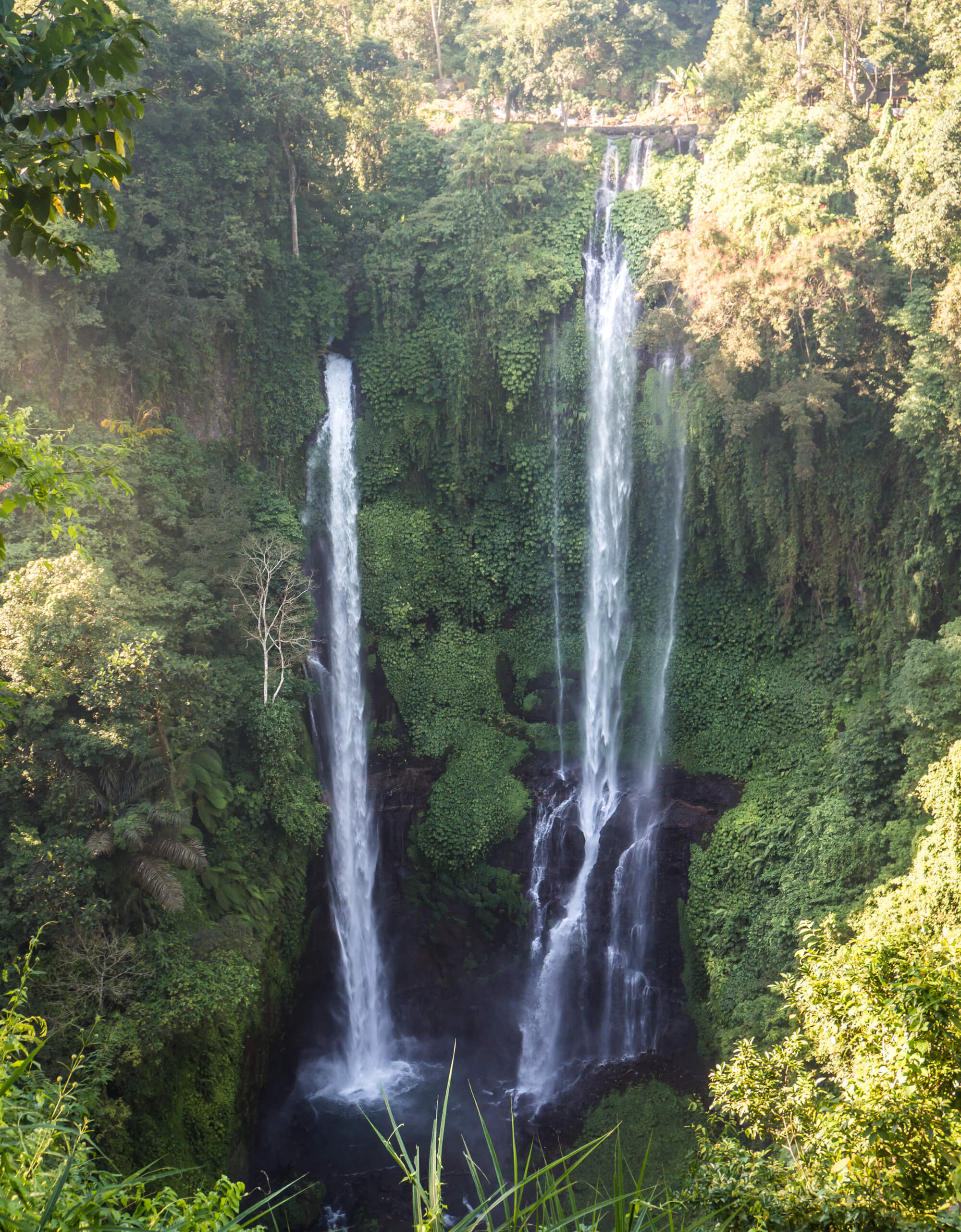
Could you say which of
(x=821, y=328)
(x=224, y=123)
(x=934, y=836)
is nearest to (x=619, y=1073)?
(x=934, y=836)

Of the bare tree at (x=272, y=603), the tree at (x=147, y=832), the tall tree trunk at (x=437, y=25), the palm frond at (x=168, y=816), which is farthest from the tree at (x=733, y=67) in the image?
the palm frond at (x=168, y=816)

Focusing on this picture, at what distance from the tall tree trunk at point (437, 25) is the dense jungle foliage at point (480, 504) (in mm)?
2487

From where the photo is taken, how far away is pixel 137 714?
1064 cm

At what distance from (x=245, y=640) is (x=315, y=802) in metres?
2.82

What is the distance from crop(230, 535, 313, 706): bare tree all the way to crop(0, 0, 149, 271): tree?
9746 mm

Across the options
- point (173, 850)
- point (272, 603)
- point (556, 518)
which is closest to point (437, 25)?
point (556, 518)

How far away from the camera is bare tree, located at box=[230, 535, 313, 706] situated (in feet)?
44.9

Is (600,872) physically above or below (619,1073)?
above

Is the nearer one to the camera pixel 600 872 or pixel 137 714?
pixel 137 714

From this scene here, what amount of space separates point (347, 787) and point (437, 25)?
65.7 ft

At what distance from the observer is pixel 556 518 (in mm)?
17281

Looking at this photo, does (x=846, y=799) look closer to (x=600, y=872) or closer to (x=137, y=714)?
(x=600, y=872)

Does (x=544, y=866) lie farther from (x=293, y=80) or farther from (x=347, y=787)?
(x=293, y=80)

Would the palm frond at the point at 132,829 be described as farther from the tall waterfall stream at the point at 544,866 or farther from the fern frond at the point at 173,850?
the tall waterfall stream at the point at 544,866
